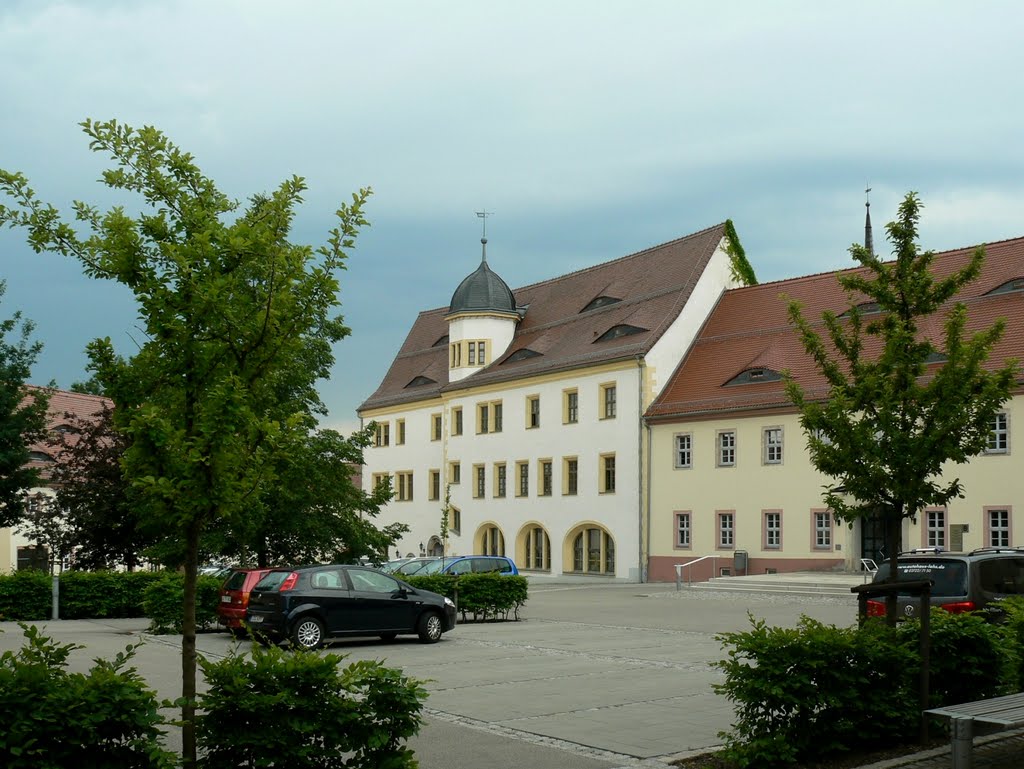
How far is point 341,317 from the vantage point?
30.5 metres

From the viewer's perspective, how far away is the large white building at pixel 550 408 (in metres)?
49.5

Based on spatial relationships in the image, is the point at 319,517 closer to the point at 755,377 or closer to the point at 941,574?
the point at 941,574

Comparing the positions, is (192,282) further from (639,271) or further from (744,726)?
(639,271)

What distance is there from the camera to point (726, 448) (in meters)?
46.1

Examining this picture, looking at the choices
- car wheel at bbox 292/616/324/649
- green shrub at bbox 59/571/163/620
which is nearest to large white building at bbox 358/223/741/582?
green shrub at bbox 59/571/163/620

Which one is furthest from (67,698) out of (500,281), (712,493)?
(500,281)

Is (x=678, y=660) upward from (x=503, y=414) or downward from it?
downward

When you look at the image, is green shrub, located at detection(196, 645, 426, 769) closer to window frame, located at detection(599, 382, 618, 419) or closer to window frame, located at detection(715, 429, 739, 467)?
window frame, located at detection(715, 429, 739, 467)

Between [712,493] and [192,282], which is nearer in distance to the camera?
[192,282]

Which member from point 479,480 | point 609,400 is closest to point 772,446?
point 609,400

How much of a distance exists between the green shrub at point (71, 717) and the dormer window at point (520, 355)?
49.1 meters

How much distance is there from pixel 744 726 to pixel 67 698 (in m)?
4.95

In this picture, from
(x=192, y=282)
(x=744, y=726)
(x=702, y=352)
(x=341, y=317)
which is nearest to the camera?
(x=192, y=282)

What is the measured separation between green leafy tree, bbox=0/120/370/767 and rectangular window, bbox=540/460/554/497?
4580 cm
